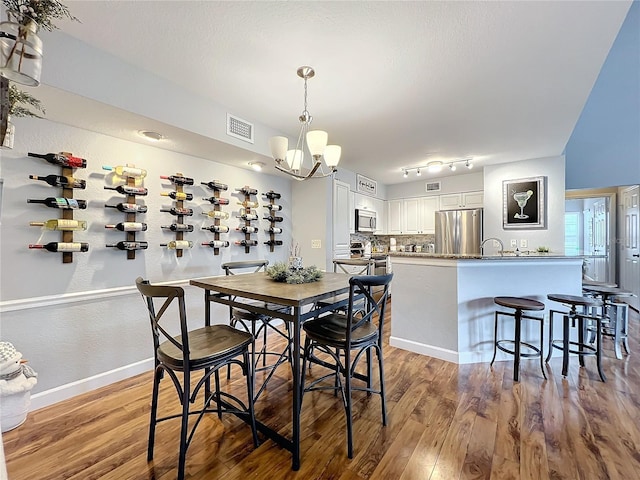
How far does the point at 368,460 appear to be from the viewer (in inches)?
61.1

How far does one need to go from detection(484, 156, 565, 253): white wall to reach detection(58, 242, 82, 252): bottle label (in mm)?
5339

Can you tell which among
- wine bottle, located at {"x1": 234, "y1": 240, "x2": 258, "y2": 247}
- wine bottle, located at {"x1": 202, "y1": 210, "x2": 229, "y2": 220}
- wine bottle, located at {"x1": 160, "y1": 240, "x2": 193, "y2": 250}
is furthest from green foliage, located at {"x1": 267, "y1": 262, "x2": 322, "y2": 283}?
wine bottle, located at {"x1": 234, "y1": 240, "x2": 258, "y2": 247}

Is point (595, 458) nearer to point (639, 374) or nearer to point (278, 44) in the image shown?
point (639, 374)

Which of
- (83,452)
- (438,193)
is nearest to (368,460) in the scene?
Answer: (83,452)

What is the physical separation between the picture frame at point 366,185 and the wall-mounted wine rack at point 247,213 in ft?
7.01

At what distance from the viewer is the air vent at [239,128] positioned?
8.84 feet

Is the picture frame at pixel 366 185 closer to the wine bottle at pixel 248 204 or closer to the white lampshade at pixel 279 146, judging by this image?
the wine bottle at pixel 248 204

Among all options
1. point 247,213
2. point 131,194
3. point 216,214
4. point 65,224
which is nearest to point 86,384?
point 65,224

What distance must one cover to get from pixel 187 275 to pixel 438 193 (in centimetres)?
472

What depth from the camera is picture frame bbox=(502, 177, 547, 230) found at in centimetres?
427

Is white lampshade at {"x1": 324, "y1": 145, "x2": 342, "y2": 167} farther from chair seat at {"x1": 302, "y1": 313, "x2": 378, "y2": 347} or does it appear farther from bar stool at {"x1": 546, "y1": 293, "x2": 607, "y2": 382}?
bar stool at {"x1": 546, "y1": 293, "x2": 607, "y2": 382}

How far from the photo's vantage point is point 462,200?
5.25 meters

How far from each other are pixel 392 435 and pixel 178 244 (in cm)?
251

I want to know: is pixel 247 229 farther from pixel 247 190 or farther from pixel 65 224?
pixel 65 224
